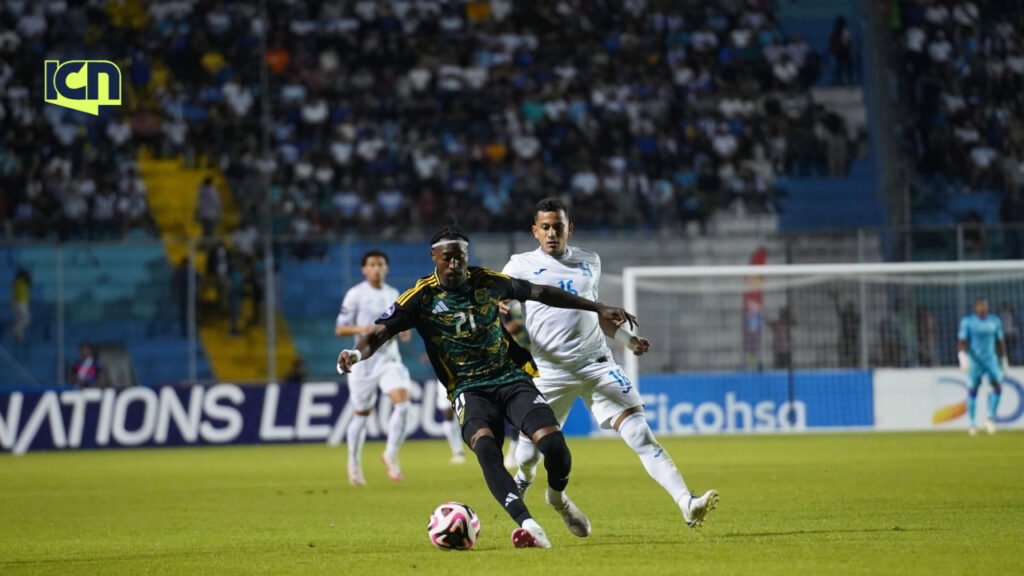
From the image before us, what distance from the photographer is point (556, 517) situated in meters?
12.1

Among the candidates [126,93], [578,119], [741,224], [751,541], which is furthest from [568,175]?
[751,541]

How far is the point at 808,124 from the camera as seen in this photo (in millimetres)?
32719

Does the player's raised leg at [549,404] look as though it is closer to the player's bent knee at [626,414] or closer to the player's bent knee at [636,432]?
the player's bent knee at [626,414]

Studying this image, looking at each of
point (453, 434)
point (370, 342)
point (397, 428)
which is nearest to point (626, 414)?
point (370, 342)

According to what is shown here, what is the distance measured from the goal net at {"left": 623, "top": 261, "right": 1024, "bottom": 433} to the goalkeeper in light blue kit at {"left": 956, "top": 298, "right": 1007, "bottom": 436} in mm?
1483

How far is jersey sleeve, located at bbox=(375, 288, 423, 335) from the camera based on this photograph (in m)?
9.33

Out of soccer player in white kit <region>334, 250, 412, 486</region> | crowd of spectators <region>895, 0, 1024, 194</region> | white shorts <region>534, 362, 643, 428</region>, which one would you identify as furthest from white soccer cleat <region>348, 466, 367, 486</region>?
crowd of spectators <region>895, 0, 1024, 194</region>

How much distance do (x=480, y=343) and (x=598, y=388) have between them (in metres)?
1.48

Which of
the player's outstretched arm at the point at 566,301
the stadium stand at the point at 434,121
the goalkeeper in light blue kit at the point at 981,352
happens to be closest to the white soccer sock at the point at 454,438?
the stadium stand at the point at 434,121

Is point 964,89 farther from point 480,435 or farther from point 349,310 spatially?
point 480,435

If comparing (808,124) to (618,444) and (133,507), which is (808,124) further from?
(133,507)

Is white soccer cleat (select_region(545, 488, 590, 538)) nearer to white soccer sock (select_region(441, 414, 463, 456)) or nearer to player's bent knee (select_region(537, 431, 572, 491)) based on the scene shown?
Answer: player's bent knee (select_region(537, 431, 572, 491))

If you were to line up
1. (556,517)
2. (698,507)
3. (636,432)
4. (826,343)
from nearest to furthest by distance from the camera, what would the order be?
(698,507) < (636,432) < (556,517) < (826,343)

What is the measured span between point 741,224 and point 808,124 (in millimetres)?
3662
